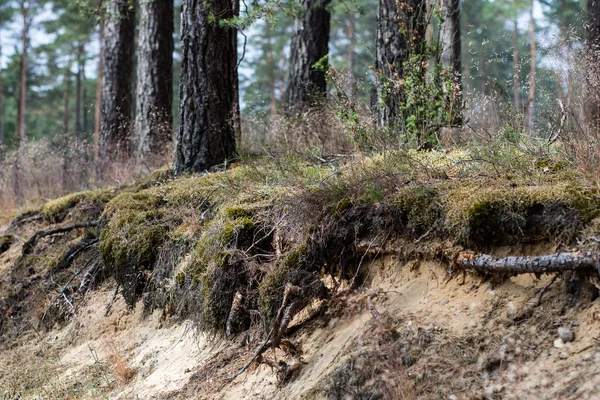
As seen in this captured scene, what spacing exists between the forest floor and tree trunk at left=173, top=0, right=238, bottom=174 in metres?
1.87

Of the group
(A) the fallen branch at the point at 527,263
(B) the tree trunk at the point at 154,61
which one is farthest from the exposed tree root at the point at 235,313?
(B) the tree trunk at the point at 154,61

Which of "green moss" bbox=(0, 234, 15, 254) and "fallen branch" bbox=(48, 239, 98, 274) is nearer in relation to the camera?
"fallen branch" bbox=(48, 239, 98, 274)

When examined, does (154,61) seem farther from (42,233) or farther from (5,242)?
(42,233)

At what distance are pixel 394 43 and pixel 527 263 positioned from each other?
3.66m

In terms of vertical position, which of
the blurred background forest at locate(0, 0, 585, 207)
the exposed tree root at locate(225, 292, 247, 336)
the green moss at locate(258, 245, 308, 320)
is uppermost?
the blurred background forest at locate(0, 0, 585, 207)

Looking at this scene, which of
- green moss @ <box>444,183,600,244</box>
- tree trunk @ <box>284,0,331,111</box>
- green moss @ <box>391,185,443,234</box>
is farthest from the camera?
tree trunk @ <box>284,0,331,111</box>

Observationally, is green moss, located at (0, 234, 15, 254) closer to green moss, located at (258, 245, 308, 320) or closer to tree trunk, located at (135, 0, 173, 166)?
tree trunk, located at (135, 0, 173, 166)

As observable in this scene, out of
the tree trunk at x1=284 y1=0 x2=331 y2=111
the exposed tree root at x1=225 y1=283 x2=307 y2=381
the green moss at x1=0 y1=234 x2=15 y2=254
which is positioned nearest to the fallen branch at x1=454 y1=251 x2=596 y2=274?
the exposed tree root at x1=225 y1=283 x2=307 y2=381

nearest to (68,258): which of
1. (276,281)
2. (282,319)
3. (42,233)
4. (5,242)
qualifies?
(42,233)

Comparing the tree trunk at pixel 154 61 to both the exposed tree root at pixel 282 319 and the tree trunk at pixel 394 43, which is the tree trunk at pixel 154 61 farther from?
the exposed tree root at pixel 282 319

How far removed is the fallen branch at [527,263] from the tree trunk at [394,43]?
82.9 inches

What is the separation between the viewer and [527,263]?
2574 mm

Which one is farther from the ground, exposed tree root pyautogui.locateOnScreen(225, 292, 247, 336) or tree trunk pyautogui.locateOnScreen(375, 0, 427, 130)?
tree trunk pyautogui.locateOnScreen(375, 0, 427, 130)

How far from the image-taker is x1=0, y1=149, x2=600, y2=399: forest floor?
2.38 meters
